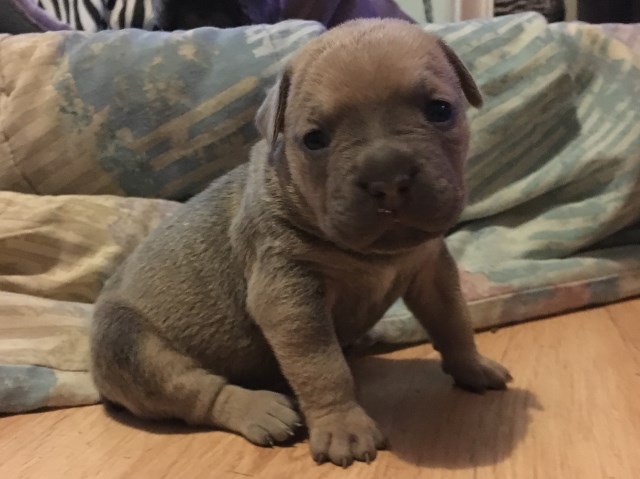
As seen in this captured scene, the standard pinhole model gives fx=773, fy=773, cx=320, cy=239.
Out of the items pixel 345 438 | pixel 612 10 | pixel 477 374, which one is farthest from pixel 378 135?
pixel 612 10

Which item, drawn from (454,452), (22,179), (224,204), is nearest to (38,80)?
(22,179)

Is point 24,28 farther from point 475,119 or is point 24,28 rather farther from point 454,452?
point 454,452

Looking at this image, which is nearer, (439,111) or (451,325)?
(439,111)

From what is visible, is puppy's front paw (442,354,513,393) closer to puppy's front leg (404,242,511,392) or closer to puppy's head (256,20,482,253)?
puppy's front leg (404,242,511,392)

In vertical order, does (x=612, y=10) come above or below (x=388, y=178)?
below

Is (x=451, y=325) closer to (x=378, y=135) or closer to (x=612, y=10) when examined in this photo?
(x=378, y=135)

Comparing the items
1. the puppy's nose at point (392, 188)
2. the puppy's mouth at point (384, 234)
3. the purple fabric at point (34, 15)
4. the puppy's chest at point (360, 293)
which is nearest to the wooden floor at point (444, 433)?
the puppy's chest at point (360, 293)

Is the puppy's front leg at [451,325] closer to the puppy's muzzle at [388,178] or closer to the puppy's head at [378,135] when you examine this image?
the puppy's head at [378,135]
